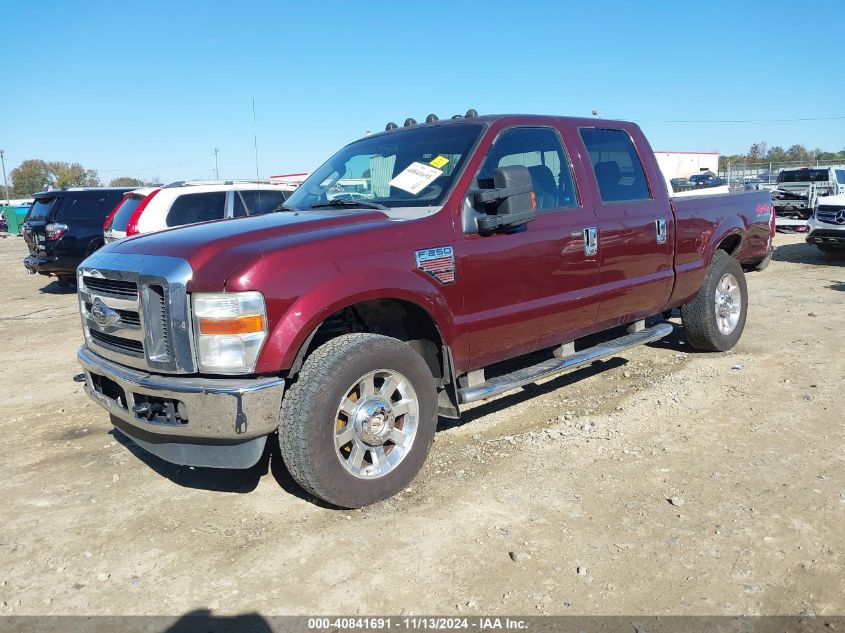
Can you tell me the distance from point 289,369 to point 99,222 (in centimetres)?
1062

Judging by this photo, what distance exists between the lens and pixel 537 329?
14.3 feet

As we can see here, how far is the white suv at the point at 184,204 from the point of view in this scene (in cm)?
895

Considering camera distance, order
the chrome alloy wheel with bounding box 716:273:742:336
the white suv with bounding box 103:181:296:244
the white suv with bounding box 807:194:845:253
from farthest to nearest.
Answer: the white suv with bounding box 807:194:845:253, the white suv with bounding box 103:181:296:244, the chrome alloy wheel with bounding box 716:273:742:336

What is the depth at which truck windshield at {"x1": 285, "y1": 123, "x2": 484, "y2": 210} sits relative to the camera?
13.2 ft

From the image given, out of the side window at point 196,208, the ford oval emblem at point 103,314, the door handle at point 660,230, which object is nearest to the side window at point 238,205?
the side window at point 196,208

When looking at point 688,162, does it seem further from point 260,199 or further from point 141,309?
point 141,309

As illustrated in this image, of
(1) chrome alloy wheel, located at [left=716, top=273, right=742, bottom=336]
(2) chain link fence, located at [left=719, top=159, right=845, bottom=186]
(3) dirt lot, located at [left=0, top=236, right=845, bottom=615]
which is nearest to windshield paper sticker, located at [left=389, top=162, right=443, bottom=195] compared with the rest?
(3) dirt lot, located at [left=0, top=236, right=845, bottom=615]

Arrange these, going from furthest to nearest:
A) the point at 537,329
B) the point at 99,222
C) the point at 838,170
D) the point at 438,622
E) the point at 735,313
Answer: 1. the point at 838,170
2. the point at 99,222
3. the point at 735,313
4. the point at 537,329
5. the point at 438,622

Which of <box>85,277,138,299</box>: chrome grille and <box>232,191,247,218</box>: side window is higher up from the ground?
<box>232,191,247,218</box>: side window

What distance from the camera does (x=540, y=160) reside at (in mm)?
4516

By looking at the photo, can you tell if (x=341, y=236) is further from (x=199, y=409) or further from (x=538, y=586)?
(x=538, y=586)

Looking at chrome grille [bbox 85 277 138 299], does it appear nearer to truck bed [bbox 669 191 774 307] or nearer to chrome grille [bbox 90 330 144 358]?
chrome grille [bbox 90 330 144 358]

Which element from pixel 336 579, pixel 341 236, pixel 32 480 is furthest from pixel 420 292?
pixel 32 480

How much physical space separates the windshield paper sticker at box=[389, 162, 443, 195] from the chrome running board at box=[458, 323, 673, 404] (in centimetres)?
124
